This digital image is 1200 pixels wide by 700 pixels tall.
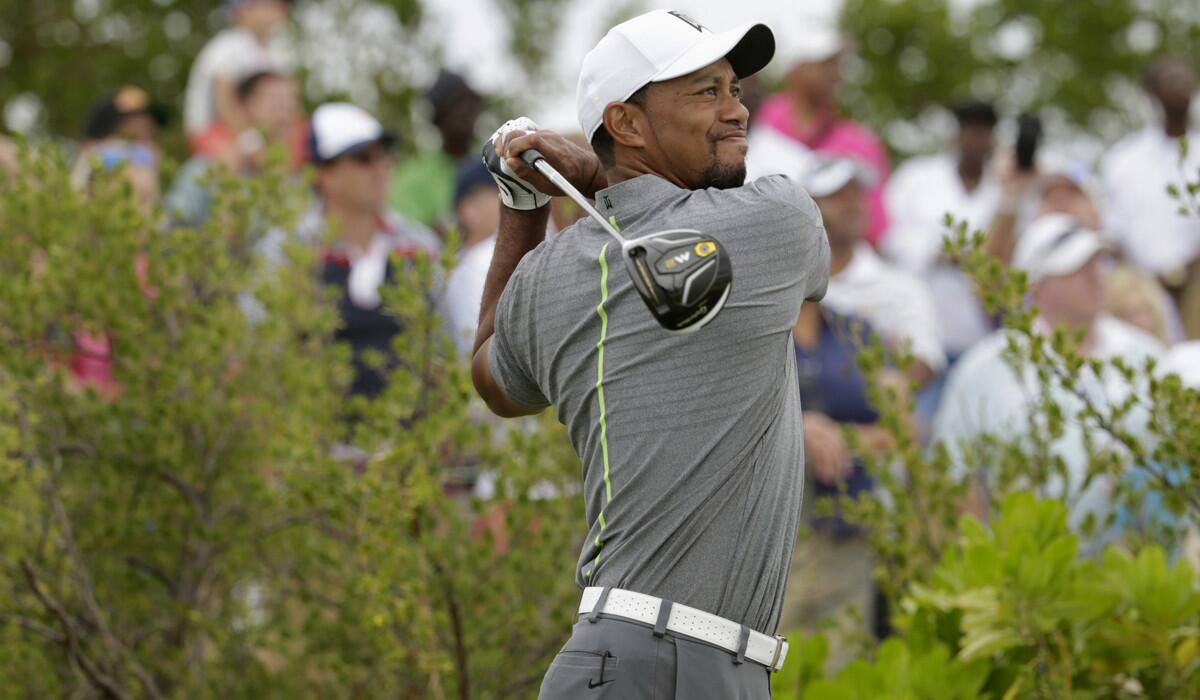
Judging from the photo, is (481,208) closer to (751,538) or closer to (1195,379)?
(1195,379)

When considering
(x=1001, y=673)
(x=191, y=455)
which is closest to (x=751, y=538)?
(x=1001, y=673)

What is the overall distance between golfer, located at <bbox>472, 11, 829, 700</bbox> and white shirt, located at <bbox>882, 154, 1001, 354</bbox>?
16.6 ft

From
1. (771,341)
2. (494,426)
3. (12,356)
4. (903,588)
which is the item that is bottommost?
(903,588)

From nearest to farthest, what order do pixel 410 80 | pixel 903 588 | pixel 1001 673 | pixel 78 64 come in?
pixel 1001 673
pixel 903 588
pixel 410 80
pixel 78 64

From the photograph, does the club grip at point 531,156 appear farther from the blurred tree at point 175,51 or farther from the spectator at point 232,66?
the blurred tree at point 175,51

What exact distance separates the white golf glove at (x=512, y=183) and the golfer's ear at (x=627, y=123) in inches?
8.2

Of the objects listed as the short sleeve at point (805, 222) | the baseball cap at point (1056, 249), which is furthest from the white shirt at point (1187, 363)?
the short sleeve at point (805, 222)

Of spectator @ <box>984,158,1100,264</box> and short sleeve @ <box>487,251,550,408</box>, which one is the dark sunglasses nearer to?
spectator @ <box>984,158,1100,264</box>

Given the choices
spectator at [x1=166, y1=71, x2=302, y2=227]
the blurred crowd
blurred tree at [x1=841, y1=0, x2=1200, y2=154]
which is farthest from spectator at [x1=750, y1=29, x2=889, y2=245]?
blurred tree at [x1=841, y1=0, x2=1200, y2=154]

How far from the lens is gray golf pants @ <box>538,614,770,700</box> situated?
3.72 meters

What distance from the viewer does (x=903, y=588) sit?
19.4 feet

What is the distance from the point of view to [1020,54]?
22.2 metres

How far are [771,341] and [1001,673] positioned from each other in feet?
6.00

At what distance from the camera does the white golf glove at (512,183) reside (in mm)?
4082
